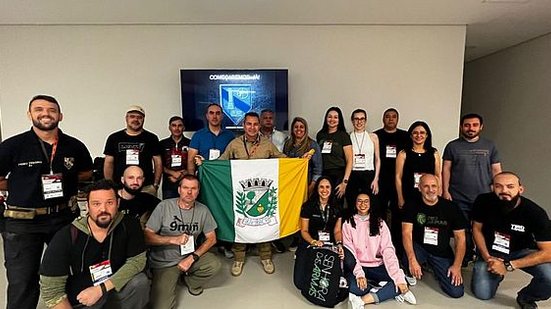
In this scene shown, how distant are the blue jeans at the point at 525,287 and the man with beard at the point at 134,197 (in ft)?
8.95

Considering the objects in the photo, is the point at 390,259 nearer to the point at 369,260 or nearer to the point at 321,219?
the point at 369,260

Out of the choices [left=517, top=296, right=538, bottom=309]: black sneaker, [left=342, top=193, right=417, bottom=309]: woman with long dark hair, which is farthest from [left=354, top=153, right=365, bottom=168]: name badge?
[left=517, top=296, right=538, bottom=309]: black sneaker

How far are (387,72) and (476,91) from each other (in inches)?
134

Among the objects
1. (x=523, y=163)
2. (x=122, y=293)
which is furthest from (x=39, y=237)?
(x=523, y=163)

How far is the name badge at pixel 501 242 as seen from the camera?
249 centimetres

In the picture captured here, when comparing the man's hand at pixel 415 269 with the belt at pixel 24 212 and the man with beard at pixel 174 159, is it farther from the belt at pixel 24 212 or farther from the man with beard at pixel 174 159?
the belt at pixel 24 212

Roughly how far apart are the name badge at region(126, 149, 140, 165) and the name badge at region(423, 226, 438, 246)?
257 cm

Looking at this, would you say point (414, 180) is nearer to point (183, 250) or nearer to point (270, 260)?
point (270, 260)

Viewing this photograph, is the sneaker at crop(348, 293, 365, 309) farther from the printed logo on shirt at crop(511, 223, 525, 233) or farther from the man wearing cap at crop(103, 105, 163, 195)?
the man wearing cap at crop(103, 105, 163, 195)

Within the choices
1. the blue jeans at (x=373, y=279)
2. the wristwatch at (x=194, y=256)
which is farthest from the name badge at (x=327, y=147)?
the wristwatch at (x=194, y=256)

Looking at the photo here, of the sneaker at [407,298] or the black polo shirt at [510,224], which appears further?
the sneaker at [407,298]

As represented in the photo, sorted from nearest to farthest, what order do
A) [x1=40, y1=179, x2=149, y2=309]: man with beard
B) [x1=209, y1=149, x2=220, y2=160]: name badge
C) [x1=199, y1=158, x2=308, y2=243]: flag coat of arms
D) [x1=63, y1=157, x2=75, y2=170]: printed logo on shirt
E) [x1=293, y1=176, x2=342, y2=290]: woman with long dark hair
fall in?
[x1=40, y1=179, x2=149, y2=309]: man with beard → [x1=63, y1=157, x2=75, y2=170]: printed logo on shirt → [x1=293, y1=176, x2=342, y2=290]: woman with long dark hair → [x1=199, y1=158, x2=308, y2=243]: flag coat of arms → [x1=209, y1=149, x2=220, y2=160]: name badge

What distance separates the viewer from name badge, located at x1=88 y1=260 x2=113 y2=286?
1.99m

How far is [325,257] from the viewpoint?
2.53 metres
